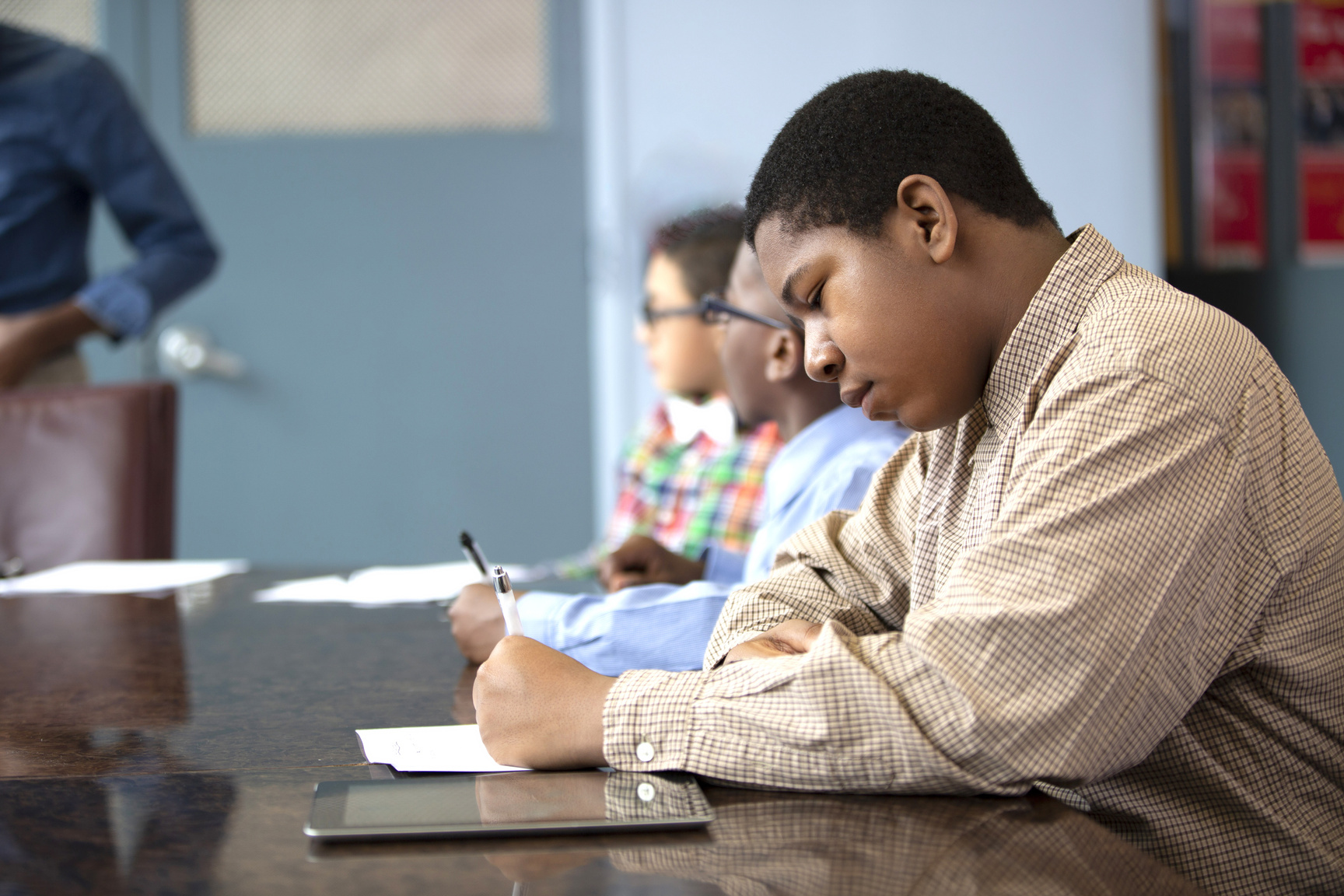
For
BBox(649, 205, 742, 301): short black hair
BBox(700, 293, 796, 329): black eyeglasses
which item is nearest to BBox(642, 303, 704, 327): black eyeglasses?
BBox(649, 205, 742, 301): short black hair

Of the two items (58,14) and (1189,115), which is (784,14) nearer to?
(1189,115)

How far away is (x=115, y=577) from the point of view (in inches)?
63.6

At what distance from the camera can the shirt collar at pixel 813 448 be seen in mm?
1335

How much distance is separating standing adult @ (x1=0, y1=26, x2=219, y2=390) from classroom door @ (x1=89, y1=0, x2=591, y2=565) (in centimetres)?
62

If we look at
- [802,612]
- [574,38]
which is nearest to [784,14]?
[574,38]

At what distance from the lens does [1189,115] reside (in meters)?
2.97

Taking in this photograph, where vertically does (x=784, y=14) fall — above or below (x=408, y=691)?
above

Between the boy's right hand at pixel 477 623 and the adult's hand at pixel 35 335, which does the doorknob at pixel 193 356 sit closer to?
the adult's hand at pixel 35 335

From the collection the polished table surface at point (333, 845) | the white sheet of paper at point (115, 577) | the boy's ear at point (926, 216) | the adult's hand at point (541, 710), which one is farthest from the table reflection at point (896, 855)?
the white sheet of paper at point (115, 577)

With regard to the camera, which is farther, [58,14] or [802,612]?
[58,14]

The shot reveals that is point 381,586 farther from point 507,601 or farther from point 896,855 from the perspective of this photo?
point 896,855

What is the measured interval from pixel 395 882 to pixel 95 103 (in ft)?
7.28

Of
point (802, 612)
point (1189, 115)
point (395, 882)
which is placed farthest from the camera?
point (1189, 115)

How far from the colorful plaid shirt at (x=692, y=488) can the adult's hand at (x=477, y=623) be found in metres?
0.93
